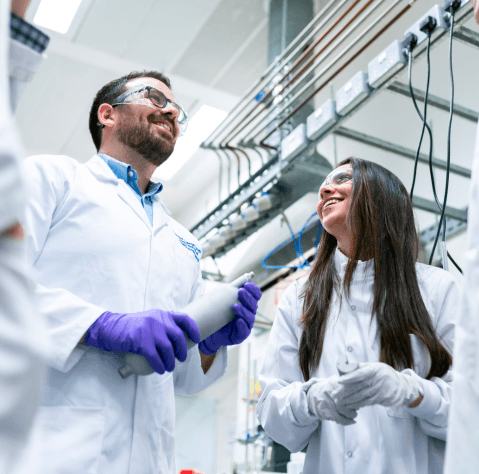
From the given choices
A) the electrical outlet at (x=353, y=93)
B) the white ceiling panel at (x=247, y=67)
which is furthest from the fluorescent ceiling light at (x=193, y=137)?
the electrical outlet at (x=353, y=93)

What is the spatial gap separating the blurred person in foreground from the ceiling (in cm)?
243

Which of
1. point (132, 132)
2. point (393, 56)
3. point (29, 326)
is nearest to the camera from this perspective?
point (29, 326)

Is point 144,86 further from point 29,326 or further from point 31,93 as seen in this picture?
point 31,93

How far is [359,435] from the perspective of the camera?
3.56 ft

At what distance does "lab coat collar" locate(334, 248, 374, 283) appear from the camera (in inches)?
50.7

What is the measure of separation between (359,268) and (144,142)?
68cm

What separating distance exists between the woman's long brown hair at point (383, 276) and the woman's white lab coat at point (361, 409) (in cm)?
2

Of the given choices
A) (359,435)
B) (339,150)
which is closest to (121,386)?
(359,435)

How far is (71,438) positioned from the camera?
963mm

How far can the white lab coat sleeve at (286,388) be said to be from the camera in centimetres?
111

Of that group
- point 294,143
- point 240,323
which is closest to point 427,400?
point 240,323

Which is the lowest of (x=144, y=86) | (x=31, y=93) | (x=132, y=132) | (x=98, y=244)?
(x=98, y=244)

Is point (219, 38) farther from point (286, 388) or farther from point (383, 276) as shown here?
point (286, 388)

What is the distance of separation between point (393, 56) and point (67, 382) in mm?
1578
